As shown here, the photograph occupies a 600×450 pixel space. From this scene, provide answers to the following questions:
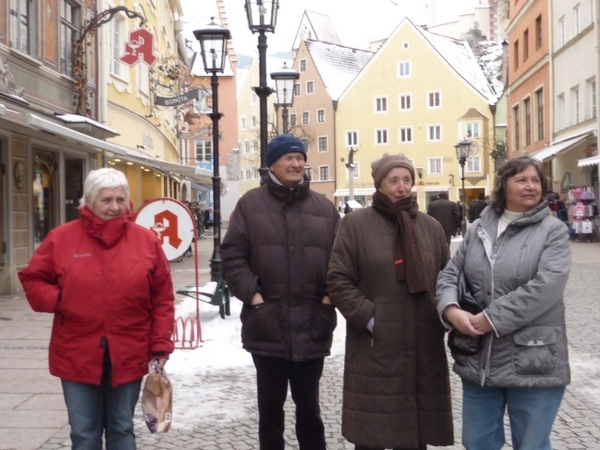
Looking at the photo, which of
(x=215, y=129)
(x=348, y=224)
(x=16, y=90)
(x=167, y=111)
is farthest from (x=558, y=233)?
(x=167, y=111)

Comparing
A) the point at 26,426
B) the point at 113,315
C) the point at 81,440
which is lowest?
the point at 26,426

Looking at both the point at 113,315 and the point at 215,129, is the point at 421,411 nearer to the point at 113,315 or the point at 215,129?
the point at 113,315

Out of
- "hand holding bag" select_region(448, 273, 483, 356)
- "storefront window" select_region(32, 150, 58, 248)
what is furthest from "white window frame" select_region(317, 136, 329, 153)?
"hand holding bag" select_region(448, 273, 483, 356)

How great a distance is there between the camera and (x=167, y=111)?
103 ft

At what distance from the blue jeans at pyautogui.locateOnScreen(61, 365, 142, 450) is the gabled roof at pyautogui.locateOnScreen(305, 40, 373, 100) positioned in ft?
197

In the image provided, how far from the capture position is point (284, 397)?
4.38 meters

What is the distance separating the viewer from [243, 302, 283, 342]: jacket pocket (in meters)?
4.20

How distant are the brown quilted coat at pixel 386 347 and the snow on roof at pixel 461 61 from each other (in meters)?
56.0

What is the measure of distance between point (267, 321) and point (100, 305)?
87cm

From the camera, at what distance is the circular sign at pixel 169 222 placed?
8.43 meters

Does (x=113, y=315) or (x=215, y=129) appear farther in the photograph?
(x=215, y=129)

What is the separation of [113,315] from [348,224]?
1175 mm

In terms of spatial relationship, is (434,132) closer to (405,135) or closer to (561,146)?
(405,135)

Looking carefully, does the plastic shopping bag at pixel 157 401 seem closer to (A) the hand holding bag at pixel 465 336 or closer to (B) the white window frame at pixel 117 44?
(A) the hand holding bag at pixel 465 336
